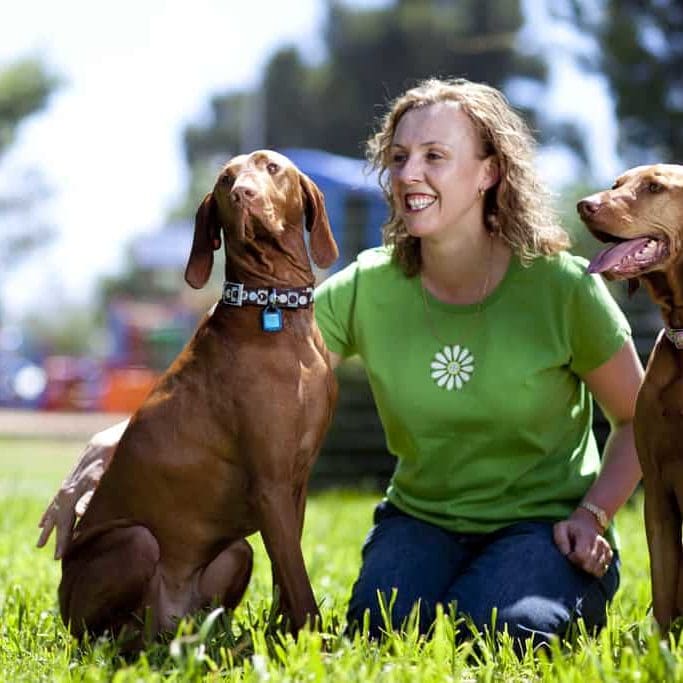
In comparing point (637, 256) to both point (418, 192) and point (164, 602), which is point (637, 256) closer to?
point (418, 192)

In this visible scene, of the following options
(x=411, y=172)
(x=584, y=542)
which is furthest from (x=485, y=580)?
(x=411, y=172)

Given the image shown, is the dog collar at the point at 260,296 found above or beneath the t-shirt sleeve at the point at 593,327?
above

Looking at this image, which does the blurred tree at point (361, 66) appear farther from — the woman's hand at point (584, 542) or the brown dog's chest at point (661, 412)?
the brown dog's chest at point (661, 412)

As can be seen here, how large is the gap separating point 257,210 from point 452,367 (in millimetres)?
945

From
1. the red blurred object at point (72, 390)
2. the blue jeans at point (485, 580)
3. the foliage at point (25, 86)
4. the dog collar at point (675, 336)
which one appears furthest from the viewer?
the foliage at point (25, 86)

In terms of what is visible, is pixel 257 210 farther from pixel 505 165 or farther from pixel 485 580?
pixel 485 580

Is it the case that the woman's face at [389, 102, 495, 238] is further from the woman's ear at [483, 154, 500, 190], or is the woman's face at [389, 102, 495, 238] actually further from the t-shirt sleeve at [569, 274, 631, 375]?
the t-shirt sleeve at [569, 274, 631, 375]

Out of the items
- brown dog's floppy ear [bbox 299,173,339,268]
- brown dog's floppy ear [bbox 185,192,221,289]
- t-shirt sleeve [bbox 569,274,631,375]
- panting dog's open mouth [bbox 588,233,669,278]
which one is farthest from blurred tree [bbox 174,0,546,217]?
panting dog's open mouth [bbox 588,233,669,278]

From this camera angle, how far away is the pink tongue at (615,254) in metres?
2.87

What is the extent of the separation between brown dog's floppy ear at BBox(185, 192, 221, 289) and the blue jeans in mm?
1055

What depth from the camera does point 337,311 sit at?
387cm

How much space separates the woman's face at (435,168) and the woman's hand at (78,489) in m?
1.09

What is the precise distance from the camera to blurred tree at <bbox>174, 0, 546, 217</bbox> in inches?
1475

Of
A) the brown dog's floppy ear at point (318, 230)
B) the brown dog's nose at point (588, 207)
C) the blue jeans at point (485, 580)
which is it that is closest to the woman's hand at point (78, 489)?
the brown dog's floppy ear at point (318, 230)
